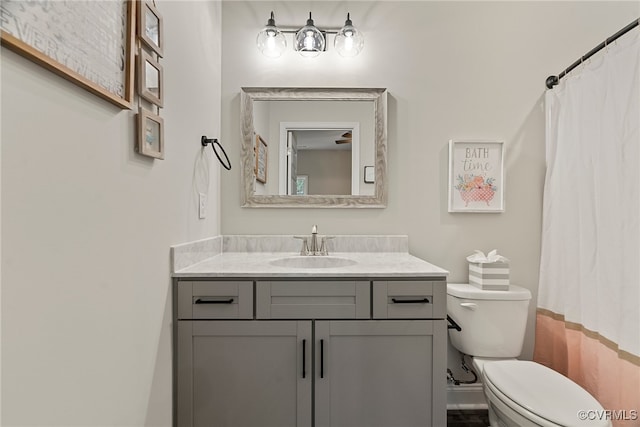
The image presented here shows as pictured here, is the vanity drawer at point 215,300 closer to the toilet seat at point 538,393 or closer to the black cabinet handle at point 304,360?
the black cabinet handle at point 304,360

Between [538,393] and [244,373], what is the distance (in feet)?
3.78

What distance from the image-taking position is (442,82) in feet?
6.11

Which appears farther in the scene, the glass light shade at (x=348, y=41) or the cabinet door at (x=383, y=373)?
the glass light shade at (x=348, y=41)

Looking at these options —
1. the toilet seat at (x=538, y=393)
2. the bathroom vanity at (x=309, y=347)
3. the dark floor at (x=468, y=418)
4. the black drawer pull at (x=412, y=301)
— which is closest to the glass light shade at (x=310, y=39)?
the bathroom vanity at (x=309, y=347)

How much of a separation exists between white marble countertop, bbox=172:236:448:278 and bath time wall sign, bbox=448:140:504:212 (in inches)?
18.2

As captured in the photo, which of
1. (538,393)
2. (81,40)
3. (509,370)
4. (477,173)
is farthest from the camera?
(477,173)

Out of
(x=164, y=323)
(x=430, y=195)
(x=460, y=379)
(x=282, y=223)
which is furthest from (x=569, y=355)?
(x=164, y=323)

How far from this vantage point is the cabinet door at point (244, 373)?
4.08ft

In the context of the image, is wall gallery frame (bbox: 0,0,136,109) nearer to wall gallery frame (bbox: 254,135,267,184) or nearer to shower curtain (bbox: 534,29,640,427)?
wall gallery frame (bbox: 254,135,267,184)

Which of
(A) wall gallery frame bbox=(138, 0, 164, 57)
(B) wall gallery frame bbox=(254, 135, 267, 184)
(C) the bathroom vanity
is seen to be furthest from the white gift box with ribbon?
(A) wall gallery frame bbox=(138, 0, 164, 57)

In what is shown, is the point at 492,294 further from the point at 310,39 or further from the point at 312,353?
the point at 310,39

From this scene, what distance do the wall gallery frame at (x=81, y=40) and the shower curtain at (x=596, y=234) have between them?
6.04 feet

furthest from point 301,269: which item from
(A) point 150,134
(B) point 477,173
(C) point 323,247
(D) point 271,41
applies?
(D) point 271,41

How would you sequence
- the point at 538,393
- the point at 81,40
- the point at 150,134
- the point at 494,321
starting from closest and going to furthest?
the point at 81,40 < the point at 150,134 < the point at 538,393 < the point at 494,321
